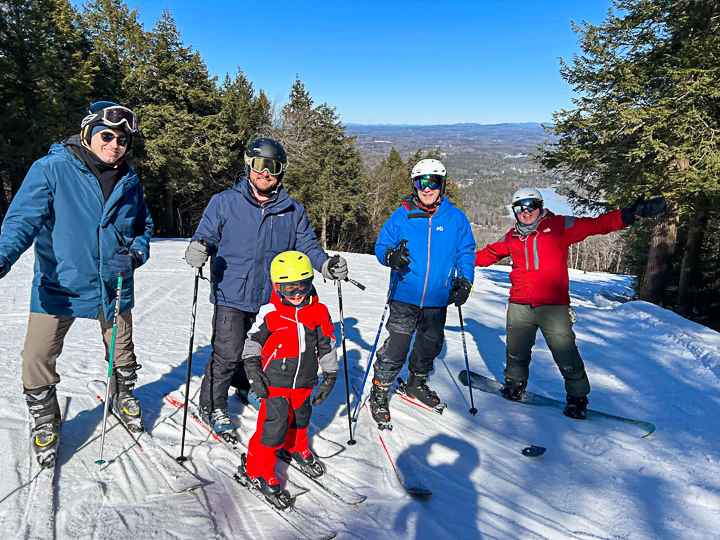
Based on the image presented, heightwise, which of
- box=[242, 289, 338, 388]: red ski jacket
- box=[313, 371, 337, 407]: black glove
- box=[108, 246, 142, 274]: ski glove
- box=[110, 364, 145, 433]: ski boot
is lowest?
box=[110, 364, 145, 433]: ski boot

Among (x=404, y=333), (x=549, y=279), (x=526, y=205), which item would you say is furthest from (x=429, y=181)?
(x=549, y=279)

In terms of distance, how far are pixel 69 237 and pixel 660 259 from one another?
15.2m

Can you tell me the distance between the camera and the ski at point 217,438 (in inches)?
121

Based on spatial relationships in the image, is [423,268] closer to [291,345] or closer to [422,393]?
[422,393]

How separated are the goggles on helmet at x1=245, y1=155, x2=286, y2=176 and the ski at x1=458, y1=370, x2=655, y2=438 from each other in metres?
3.55

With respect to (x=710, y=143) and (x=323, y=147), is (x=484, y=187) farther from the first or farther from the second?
(x=710, y=143)

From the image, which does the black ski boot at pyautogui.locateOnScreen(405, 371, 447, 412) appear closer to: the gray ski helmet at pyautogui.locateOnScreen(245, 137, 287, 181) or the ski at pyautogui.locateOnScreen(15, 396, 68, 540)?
the gray ski helmet at pyautogui.locateOnScreen(245, 137, 287, 181)

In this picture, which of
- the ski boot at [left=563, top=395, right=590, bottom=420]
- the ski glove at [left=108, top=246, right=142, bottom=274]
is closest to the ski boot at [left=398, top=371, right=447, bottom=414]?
the ski boot at [left=563, top=395, right=590, bottom=420]

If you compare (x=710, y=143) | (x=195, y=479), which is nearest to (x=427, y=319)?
(x=195, y=479)

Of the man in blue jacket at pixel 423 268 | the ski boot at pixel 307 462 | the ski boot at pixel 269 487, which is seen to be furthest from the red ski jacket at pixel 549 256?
the ski boot at pixel 269 487

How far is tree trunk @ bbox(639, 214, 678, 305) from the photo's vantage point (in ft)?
42.6

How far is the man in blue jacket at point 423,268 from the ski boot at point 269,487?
142cm

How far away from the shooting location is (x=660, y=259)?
Result: 13242mm

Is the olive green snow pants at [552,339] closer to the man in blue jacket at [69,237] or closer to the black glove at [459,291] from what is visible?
the black glove at [459,291]
